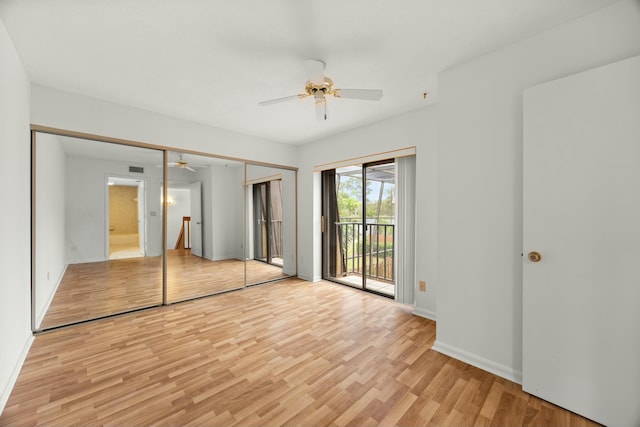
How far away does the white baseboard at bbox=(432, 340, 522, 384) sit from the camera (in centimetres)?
185

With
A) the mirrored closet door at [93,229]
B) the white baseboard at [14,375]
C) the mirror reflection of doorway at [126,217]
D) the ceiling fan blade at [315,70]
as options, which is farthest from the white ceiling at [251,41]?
the white baseboard at [14,375]

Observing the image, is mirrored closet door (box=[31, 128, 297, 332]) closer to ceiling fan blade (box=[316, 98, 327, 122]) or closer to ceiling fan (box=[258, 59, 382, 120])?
ceiling fan blade (box=[316, 98, 327, 122])

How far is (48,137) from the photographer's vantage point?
2582mm

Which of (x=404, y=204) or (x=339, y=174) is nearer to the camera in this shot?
(x=404, y=204)

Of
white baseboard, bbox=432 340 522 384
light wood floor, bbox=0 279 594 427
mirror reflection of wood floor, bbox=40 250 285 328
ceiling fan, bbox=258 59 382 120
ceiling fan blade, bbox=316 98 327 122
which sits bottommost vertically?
light wood floor, bbox=0 279 594 427

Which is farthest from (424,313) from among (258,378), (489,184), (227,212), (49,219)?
(49,219)

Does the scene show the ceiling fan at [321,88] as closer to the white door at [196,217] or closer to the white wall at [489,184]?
the white wall at [489,184]

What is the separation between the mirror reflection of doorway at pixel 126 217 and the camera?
10.3ft

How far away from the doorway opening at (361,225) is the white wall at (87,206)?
116 inches

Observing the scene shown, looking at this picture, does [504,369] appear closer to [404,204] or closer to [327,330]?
[327,330]

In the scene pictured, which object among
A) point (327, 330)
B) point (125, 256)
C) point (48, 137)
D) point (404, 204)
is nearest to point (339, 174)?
point (404, 204)

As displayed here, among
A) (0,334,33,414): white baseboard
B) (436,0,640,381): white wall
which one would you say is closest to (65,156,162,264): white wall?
(0,334,33,414): white baseboard

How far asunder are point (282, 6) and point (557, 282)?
96.2 inches

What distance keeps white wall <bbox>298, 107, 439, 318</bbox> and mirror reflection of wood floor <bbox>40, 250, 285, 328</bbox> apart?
71.5 inches
